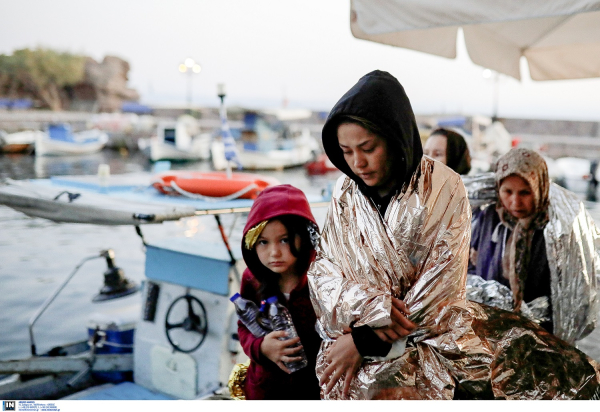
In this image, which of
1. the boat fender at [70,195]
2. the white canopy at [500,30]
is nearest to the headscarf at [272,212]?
the white canopy at [500,30]

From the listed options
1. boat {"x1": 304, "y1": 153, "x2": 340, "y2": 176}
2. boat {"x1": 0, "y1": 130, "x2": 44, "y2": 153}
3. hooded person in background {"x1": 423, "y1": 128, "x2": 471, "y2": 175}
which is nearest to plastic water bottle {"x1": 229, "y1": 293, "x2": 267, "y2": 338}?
hooded person in background {"x1": 423, "y1": 128, "x2": 471, "y2": 175}

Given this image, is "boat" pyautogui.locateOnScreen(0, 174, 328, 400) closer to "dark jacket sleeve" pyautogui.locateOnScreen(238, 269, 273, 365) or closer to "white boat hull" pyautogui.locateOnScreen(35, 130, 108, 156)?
"dark jacket sleeve" pyautogui.locateOnScreen(238, 269, 273, 365)

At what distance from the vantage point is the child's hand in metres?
1.55

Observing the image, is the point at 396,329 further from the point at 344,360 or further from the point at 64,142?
the point at 64,142

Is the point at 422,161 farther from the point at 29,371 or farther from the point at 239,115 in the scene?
the point at 239,115

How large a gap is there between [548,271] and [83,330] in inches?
211

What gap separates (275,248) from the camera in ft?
5.46

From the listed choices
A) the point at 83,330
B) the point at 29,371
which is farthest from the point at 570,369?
the point at 83,330

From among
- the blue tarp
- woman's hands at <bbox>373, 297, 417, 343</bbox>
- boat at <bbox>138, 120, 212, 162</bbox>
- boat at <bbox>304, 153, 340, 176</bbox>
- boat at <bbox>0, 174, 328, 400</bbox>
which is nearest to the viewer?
woman's hands at <bbox>373, 297, 417, 343</bbox>

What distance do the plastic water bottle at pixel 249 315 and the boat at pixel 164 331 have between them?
982 millimetres

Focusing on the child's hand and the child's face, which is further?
the child's face

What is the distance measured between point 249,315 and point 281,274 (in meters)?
0.19

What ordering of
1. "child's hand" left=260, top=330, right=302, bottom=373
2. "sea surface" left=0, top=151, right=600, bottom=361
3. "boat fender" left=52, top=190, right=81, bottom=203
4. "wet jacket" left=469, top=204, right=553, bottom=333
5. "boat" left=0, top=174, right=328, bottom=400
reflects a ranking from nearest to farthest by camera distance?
1. "child's hand" left=260, top=330, right=302, bottom=373
2. "wet jacket" left=469, top=204, right=553, bottom=333
3. "boat fender" left=52, top=190, right=81, bottom=203
4. "boat" left=0, top=174, right=328, bottom=400
5. "sea surface" left=0, top=151, right=600, bottom=361

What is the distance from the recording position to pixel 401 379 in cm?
123
